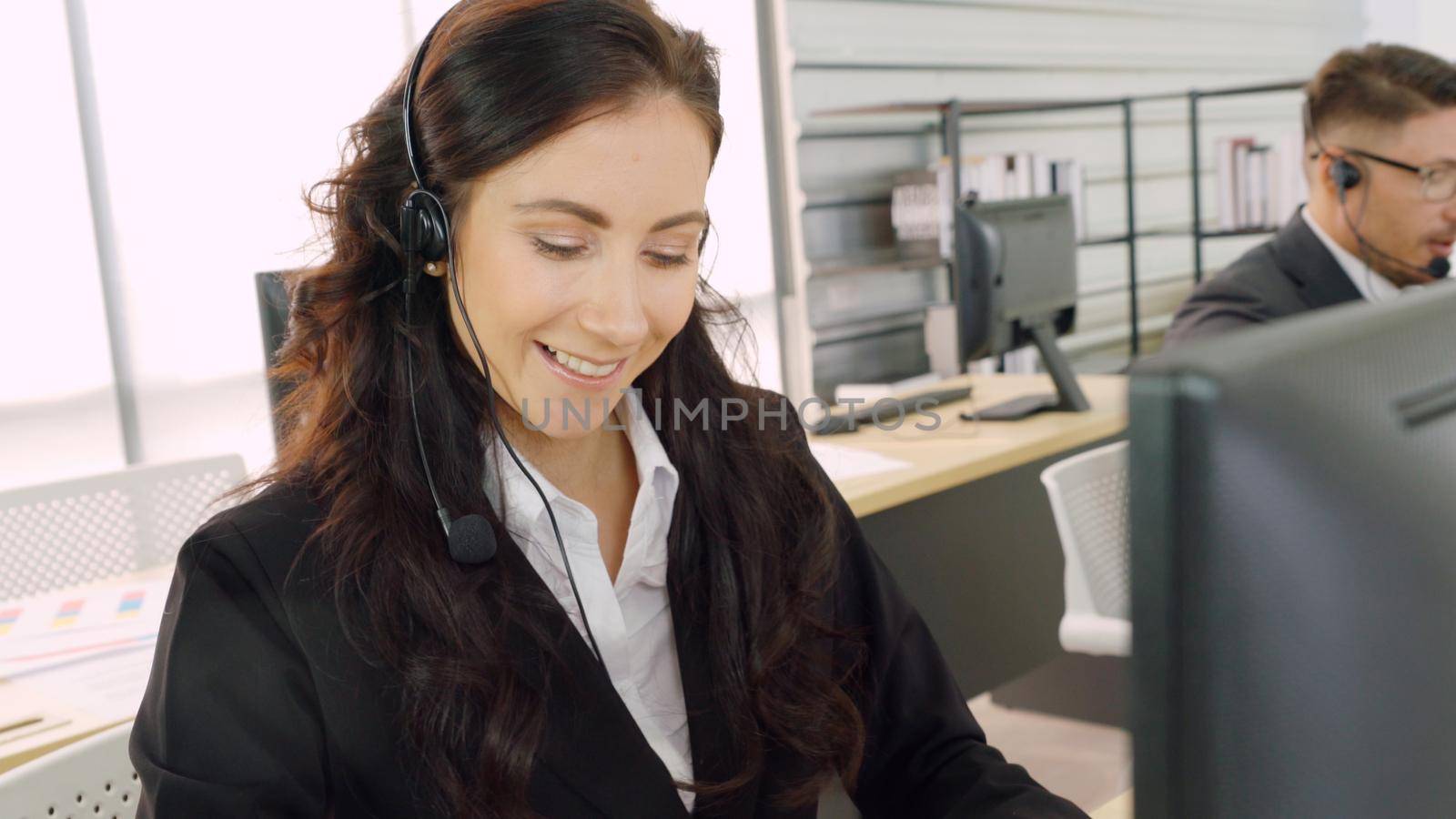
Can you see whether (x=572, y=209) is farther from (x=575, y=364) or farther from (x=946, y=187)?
(x=946, y=187)

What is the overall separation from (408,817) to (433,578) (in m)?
0.19

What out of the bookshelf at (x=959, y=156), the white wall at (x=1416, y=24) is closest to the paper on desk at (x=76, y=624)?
the bookshelf at (x=959, y=156)

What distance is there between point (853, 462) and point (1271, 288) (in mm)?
839

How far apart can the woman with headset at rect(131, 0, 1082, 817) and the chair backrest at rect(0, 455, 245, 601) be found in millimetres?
1025

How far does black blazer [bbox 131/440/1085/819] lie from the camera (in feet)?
2.97

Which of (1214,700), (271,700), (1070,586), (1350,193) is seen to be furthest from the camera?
(1350,193)

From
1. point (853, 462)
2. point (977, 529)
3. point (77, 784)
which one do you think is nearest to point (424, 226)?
point (77, 784)

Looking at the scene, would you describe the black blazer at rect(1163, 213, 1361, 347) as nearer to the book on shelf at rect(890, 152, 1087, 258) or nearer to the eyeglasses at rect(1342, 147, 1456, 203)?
the eyeglasses at rect(1342, 147, 1456, 203)

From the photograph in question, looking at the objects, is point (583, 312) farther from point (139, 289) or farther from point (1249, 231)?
point (1249, 231)

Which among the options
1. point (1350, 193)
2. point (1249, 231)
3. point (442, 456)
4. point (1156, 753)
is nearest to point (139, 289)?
point (442, 456)

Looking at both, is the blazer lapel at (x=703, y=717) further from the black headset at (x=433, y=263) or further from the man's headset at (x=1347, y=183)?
the man's headset at (x=1347, y=183)

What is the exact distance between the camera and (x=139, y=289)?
9.69 ft

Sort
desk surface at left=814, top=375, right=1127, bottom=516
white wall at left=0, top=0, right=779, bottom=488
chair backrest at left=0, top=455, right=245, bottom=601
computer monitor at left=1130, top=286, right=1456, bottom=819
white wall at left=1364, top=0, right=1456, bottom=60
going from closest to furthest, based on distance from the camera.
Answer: computer monitor at left=1130, top=286, right=1456, bottom=819 → chair backrest at left=0, top=455, right=245, bottom=601 → desk surface at left=814, top=375, right=1127, bottom=516 → white wall at left=0, top=0, right=779, bottom=488 → white wall at left=1364, top=0, right=1456, bottom=60

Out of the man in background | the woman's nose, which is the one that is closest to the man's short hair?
the man in background
